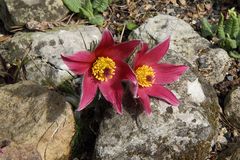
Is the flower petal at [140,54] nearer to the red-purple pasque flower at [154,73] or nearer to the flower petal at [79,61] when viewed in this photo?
the red-purple pasque flower at [154,73]

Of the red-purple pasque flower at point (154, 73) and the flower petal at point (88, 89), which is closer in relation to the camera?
the flower petal at point (88, 89)

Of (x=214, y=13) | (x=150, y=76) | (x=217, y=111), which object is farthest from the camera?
(x=214, y=13)

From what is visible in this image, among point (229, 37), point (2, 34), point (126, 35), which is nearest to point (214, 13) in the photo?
point (229, 37)

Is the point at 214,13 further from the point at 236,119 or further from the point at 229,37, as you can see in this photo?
the point at 236,119

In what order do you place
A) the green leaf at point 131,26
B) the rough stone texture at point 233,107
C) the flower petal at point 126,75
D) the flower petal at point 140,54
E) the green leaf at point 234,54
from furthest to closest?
the green leaf at point 131,26 < the green leaf at point 234,54 < the rough stone texture at point 233,107 < the flower petal at point 140,54 < the flower petal at point 126,75

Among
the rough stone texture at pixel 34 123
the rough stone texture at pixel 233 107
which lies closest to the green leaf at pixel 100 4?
the rough stone texture at pixel 34 123

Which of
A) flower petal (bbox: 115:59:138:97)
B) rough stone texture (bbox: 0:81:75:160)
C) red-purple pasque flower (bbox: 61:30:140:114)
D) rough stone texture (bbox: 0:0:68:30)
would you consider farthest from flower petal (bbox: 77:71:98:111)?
rough stone texture (bbox: 0:0:68:30)

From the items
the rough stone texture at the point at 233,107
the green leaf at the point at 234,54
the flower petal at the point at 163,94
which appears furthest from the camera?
the green leaf at the point at 234,54
